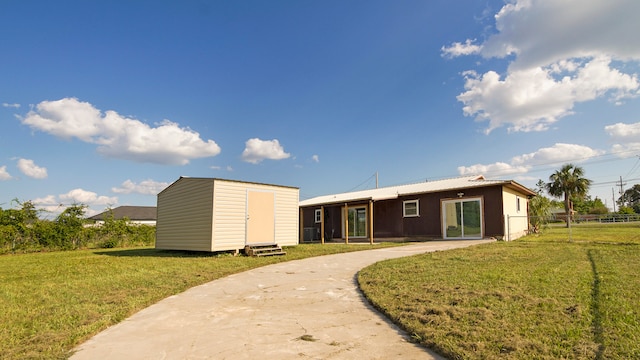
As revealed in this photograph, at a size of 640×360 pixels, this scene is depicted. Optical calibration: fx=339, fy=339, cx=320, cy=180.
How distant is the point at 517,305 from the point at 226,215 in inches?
383

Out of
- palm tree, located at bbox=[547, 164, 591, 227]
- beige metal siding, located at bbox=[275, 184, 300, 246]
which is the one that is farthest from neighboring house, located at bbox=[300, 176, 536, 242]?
palm tree, located at bbox=[547, 164, 591, 227]

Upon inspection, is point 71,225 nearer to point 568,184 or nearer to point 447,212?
Answer: point 447,212

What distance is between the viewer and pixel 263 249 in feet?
40.2

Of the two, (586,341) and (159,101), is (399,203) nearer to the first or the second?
Answer: (159,101)

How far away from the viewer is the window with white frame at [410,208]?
17.6 m

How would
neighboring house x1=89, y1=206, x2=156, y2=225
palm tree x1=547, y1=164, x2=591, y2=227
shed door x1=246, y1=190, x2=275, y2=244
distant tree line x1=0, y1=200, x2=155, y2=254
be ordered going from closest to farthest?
shed door x1=246, y1=190, x2=275, y2=244 → distant tree line x1=0, y1=200, x2=155, y2=254 → palm tree x1=547, y1=164, x2=591, y2=227 → neighboring house x1=89, y1=206, x2=156, y2=225

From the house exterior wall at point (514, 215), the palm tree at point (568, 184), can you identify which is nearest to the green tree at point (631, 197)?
the palm tree at point (568, 184)

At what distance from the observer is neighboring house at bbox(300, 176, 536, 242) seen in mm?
15125

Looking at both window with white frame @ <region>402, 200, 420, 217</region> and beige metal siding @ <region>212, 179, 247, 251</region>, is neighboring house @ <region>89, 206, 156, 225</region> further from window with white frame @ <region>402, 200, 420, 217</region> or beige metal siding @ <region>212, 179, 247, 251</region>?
window with white frame @ <region>402, 200, 420, 217</region>

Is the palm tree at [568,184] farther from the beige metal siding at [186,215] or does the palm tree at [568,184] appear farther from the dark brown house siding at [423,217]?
the beige metal siding at [186,215]

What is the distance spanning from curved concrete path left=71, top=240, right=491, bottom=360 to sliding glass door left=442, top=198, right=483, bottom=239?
37.4 ft

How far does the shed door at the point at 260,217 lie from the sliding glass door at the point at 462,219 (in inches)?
338

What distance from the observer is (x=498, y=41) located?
11.3 metres

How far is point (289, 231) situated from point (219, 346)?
10.6 m
